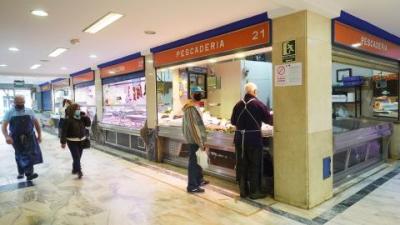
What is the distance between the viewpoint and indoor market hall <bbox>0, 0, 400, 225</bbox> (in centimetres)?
337

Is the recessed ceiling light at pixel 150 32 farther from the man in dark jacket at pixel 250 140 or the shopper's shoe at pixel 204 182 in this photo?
the shopper's shoe at pixel 204 182

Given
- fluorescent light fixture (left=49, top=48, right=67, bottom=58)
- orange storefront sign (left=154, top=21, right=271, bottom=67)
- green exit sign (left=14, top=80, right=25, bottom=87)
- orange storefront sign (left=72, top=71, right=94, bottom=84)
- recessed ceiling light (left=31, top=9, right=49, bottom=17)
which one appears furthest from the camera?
green exit sign (left=14, top=80, right=25, bottom=87)

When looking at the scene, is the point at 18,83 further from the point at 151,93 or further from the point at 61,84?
the point at 151,93

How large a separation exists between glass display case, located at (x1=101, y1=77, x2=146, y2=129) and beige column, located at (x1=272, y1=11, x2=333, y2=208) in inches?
155

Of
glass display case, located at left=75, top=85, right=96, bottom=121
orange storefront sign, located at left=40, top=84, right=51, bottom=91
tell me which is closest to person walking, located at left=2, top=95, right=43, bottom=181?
glass display case, located at left=75, top=85, right=96, bottom=121

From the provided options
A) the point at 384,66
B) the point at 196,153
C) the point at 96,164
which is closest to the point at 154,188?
the point at 196,153

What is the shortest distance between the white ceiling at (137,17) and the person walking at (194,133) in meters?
1.09

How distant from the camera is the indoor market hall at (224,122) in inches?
133

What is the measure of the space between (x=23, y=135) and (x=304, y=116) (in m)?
4.30

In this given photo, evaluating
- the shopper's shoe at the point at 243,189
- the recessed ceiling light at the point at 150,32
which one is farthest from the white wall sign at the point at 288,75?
the recessed ceiling light at the point at 150,32

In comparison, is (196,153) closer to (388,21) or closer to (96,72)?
(388,21)

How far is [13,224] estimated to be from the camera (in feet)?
10.4

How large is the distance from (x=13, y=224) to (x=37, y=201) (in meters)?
0.72

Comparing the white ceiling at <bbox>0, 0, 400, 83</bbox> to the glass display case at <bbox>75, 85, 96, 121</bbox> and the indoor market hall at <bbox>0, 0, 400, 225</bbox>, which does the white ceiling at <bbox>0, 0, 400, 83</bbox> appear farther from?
the glass display case at <bbox>75, 85, 96, 121</bbox>
